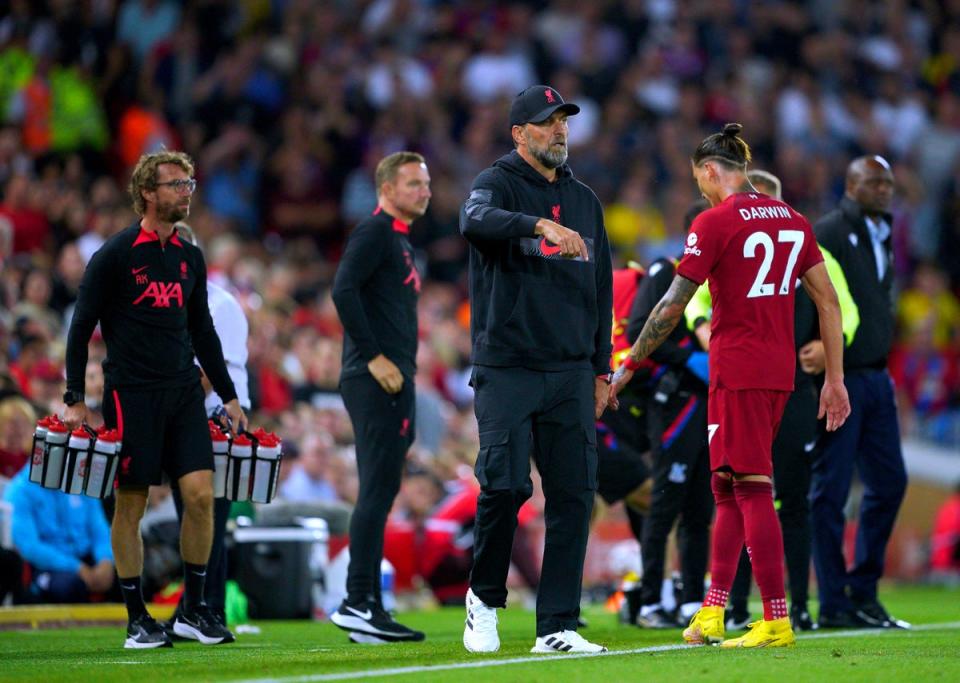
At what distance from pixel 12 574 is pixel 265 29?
33.7 ft

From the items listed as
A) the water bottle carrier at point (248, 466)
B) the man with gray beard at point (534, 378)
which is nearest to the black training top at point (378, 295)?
the water bottle carrier at point (248, 466)

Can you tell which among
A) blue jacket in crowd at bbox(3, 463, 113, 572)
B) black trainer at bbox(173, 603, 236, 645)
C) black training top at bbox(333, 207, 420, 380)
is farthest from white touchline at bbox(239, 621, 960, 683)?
blue jacket in crowd at bbox(3, 463, 113, 572)

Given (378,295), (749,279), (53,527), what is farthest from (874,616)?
(53,527)

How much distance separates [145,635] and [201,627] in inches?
20.1

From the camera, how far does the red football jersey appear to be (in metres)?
7.65

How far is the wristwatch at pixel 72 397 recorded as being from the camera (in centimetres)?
802

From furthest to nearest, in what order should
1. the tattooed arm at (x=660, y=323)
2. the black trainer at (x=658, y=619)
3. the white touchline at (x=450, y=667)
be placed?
the black trainer at (x=658, y=619)
the tattooed arm at (x=660, y=323)
the white touchline at (x=450, y=667)

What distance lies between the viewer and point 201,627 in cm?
865

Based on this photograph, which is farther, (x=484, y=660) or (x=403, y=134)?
(x=403, y=134)

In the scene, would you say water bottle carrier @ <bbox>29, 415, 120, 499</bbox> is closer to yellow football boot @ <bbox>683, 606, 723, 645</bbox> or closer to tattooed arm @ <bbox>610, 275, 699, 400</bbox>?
tattooed arm @ <bbox>610, 275, 699, 400</bbox>

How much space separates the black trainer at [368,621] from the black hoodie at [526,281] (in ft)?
6.49

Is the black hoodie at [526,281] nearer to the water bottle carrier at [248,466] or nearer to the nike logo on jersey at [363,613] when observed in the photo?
the water bottle carrier at [248,466]

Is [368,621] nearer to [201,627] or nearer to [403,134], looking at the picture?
[201,627]

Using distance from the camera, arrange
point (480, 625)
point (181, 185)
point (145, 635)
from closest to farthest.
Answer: point (480, 625) < point (145, 635) < point (181, 185)
